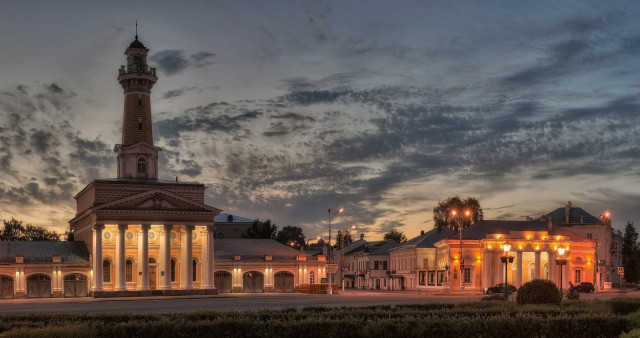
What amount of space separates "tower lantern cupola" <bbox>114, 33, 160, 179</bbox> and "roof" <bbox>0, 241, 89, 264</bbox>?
942cm

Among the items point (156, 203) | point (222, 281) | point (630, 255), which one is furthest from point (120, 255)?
point (630, 255)

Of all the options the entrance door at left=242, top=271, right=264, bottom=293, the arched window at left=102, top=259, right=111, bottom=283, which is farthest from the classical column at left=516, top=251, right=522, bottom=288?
the arched window at left=102, top=259, right=111, bottom=283

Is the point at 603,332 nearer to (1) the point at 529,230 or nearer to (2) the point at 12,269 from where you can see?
(2) the point at 12,269

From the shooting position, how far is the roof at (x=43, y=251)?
8212 centimetres

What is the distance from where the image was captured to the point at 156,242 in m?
86.9

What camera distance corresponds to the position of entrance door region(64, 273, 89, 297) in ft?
271

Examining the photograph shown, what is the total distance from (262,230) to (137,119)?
5229cm

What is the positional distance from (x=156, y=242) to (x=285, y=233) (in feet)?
261

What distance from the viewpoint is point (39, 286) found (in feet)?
267

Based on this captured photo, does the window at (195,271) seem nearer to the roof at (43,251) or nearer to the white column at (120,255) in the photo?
the white column at (120,255)

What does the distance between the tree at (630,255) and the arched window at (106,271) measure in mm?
104240

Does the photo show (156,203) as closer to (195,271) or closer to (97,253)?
(97,253)

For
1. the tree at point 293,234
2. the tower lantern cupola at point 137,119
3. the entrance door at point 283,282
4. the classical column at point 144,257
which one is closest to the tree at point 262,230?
the tree at point 293,234

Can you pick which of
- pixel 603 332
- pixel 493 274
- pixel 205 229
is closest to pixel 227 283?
pixel 205 229
